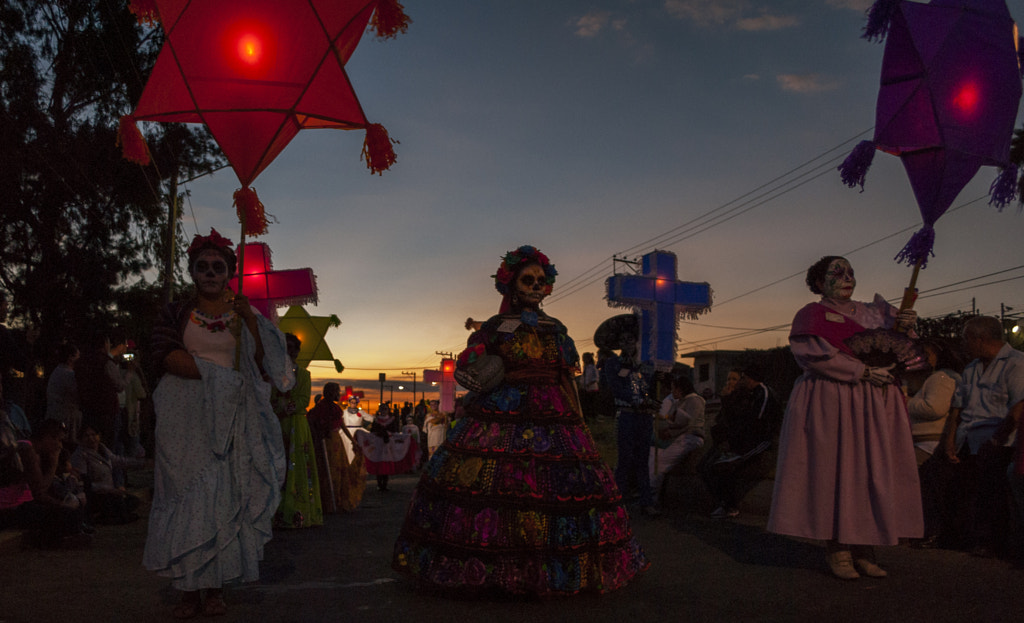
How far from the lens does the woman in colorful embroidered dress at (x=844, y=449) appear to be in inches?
203

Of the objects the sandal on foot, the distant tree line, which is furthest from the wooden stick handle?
the distant tree line

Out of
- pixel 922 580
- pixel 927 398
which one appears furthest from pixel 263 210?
pixel 927 398

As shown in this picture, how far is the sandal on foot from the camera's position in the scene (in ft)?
14.0

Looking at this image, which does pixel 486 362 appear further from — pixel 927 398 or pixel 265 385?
pixel 927 398

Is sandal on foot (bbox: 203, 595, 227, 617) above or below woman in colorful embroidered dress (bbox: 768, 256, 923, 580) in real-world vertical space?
below

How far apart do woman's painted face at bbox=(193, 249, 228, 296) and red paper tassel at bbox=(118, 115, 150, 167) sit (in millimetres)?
1897

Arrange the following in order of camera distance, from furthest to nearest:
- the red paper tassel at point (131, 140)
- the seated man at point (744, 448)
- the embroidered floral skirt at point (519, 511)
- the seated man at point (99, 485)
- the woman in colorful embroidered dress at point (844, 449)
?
the seated man at point (744, 448), the seated man at point (99, 485), the red paper tassel at point (131, 140), the woman in colorful embroidered dress at point (844, 449), the embroidered floral skirt at point (519, 511)

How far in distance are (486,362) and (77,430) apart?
286 inches

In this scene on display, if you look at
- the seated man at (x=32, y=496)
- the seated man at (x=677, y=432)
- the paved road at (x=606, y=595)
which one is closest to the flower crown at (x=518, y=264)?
the paved road at (x=606, y=595)

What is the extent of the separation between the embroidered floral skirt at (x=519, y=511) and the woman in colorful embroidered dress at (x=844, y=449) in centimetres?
132

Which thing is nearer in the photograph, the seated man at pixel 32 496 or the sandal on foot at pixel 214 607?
the sandal on foot at pixel 214 607

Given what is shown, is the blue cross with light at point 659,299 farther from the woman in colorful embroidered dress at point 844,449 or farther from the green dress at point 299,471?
the woman in colorful embroidered dress at point 844,449

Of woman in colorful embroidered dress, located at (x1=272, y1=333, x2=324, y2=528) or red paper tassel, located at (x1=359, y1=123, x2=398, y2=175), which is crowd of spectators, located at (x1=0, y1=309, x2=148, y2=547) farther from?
red paper tassel, located at (x1=359, y1=123, x2=398, y2=175)

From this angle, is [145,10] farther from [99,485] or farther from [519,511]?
[99,485]
